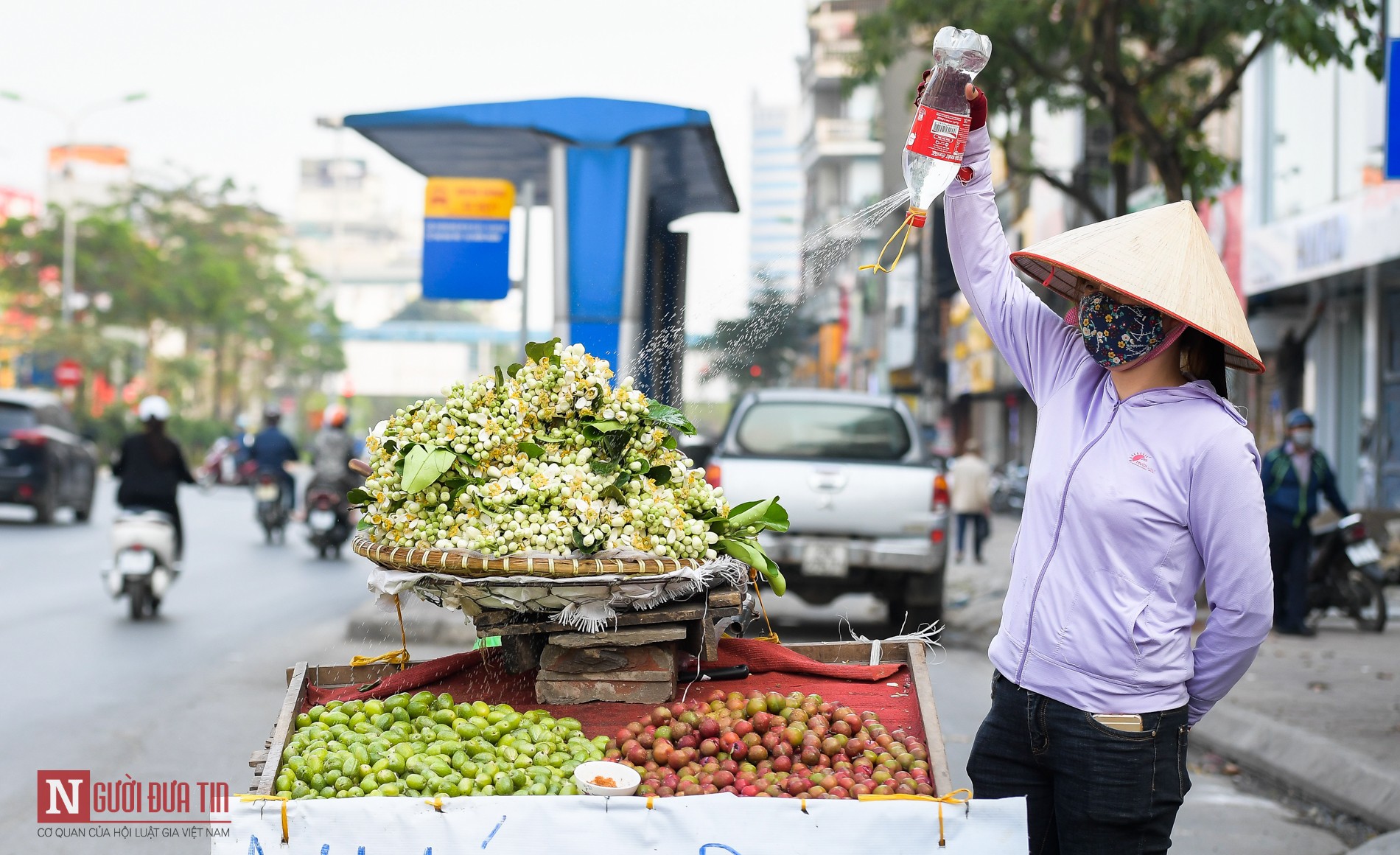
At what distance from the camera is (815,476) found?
9500mm

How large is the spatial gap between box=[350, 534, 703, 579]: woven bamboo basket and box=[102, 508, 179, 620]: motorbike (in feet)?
25.7

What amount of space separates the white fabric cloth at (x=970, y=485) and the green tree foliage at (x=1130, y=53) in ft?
12.8

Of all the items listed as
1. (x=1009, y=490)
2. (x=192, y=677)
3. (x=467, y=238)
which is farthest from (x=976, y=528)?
(x=1009, y=490)

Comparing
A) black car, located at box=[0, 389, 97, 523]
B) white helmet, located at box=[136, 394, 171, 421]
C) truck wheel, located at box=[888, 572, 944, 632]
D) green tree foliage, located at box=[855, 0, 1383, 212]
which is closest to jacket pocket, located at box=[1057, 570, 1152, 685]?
truck wheel, located at box=[888, 572, 944, 632]

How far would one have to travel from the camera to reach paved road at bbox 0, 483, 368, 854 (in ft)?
19.5

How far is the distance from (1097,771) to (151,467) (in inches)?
364

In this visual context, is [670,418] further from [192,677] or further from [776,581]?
[192,677]

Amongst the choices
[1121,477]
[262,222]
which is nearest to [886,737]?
[1121,477]

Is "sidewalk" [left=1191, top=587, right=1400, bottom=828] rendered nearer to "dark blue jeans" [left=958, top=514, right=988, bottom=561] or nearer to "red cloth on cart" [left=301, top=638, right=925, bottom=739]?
"red cloth on cart" [left=301, top=638, right=925, bottom=739]

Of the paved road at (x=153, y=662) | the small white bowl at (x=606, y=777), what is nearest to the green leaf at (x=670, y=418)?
the small white bowl at (x=606, y=777)

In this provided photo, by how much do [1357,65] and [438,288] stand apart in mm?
10360

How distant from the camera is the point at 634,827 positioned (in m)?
2.71

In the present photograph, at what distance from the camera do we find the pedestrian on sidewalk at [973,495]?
1688 cm

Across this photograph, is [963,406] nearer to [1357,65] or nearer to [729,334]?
[1357,65]
